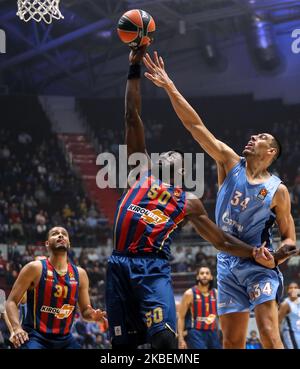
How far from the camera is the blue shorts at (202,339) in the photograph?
9773 millimetres

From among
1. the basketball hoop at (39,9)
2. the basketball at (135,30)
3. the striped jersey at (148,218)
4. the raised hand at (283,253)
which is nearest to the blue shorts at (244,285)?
the raised hand at (283,253)

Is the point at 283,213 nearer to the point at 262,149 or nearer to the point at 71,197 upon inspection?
the point at 262,149

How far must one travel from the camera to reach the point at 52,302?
6.10 meters

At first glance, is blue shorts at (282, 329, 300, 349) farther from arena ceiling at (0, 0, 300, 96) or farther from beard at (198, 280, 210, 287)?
arena ceiling at (0, 0, 300, 96)

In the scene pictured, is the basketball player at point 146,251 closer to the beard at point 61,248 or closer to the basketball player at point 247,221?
the basketball player at point 247,221

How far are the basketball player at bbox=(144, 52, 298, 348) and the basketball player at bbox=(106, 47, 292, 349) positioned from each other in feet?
1.46

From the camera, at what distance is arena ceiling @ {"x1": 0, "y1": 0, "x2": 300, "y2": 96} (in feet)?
64.1

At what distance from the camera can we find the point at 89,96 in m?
22.7

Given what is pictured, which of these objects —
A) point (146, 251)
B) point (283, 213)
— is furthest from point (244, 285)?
point (146, 251)

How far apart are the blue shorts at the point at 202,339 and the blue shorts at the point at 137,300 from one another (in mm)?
5110

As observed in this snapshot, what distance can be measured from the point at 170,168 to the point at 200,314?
5.05 meters

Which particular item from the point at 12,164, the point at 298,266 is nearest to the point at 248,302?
the point at 298,266

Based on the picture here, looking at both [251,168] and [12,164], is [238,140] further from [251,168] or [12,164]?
[251,168]
